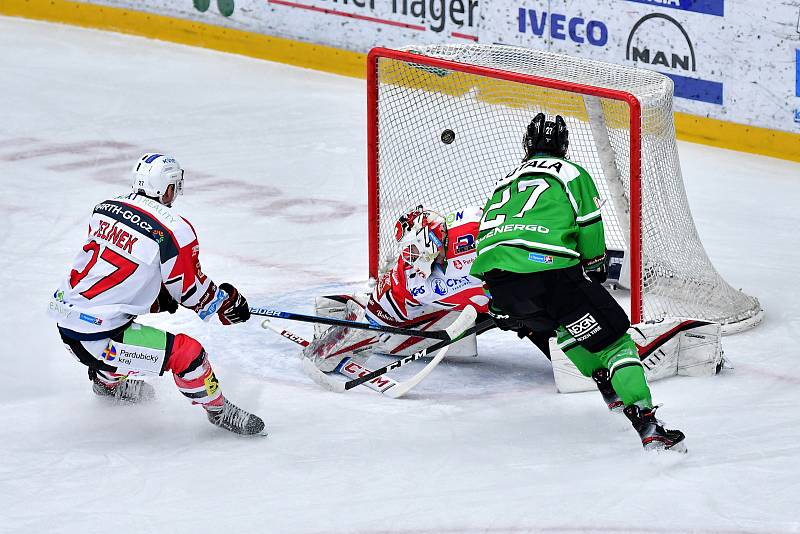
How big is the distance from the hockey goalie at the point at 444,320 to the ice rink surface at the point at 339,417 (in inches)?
3.7

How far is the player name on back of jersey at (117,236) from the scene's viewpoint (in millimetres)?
4148

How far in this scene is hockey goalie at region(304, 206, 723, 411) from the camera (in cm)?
471

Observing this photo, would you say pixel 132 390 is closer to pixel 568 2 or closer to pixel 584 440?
pixel 584 440

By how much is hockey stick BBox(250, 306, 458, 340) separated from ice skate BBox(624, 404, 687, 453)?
841 mm

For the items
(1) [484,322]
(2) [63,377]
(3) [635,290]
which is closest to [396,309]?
(1) [484,322]

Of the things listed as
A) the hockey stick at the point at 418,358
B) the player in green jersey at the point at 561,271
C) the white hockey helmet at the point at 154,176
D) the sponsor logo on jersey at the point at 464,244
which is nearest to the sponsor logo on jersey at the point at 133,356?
the white hockey helmet at the point at 154,176

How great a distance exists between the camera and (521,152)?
237 inches

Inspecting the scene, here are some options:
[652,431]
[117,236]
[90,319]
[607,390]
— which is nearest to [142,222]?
[117,236]

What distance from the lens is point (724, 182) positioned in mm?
7262

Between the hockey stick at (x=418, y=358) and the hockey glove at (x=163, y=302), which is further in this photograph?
the hockey stick at (x=418, y=358)

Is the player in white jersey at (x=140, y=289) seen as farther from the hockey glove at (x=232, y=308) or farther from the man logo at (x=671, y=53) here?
the man logo at (x=671, y=53)

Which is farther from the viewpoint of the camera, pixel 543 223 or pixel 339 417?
pixel 339 417

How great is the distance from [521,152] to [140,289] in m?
2.31

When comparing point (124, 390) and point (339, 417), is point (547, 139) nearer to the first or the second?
point (339, 417)
